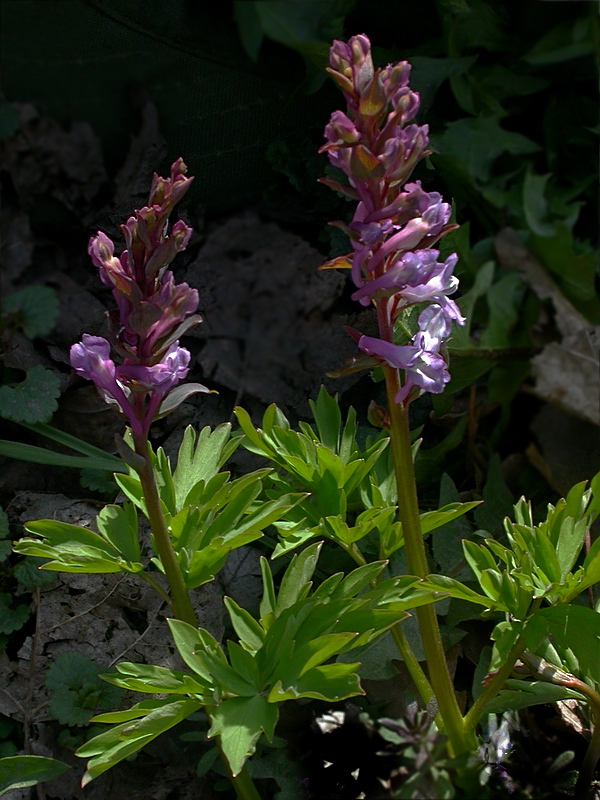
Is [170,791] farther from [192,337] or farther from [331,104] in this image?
[331,104]

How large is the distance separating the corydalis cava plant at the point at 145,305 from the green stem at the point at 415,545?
378 millimetres

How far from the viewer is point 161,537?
1.38 meters

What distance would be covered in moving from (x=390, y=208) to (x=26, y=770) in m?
1.38

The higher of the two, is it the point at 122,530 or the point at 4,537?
the point at 122,530

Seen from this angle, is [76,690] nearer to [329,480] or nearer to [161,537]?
[161,537]

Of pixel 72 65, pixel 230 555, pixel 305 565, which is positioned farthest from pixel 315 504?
pixel 72 65

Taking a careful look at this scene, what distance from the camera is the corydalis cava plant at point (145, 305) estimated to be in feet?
4.08

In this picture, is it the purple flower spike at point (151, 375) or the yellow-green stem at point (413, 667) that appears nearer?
the purple flower spike at point (151, 375)

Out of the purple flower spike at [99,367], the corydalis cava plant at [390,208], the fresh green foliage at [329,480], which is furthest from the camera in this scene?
the fresh green foliage at [329,480]

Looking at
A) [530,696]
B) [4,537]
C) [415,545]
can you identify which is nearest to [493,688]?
[530,696]

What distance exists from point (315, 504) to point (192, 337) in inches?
19.9

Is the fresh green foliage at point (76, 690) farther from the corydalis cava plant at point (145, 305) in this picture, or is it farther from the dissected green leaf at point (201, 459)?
the corydalis cava plant at point (145, 305)

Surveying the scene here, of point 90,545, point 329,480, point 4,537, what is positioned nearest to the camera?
point 90,545

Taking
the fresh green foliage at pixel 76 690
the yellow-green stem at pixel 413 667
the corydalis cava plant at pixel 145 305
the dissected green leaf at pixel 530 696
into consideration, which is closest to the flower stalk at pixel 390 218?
the corydalis cava plant at pixel 145 305
